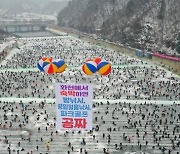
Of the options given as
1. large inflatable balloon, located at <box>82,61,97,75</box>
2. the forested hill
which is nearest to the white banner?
large inflatable balloon, located at <box>82,61,97,75</box>

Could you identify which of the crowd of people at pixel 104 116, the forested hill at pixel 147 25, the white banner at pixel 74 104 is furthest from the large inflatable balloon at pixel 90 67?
the forested hill at pixel 147 25

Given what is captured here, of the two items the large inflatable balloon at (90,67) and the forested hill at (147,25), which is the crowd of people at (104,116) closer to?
the large inflatable balloon at (90,67)

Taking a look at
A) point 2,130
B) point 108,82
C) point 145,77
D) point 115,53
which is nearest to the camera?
point 2,130

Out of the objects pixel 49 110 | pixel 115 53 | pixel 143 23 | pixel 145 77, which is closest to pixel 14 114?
pixel 49 110

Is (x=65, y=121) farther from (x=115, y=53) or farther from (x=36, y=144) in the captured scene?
(x=115, y=53)

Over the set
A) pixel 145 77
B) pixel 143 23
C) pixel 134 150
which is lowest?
pixel 134 150

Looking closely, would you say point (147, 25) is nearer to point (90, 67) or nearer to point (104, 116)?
point (104, 116)
